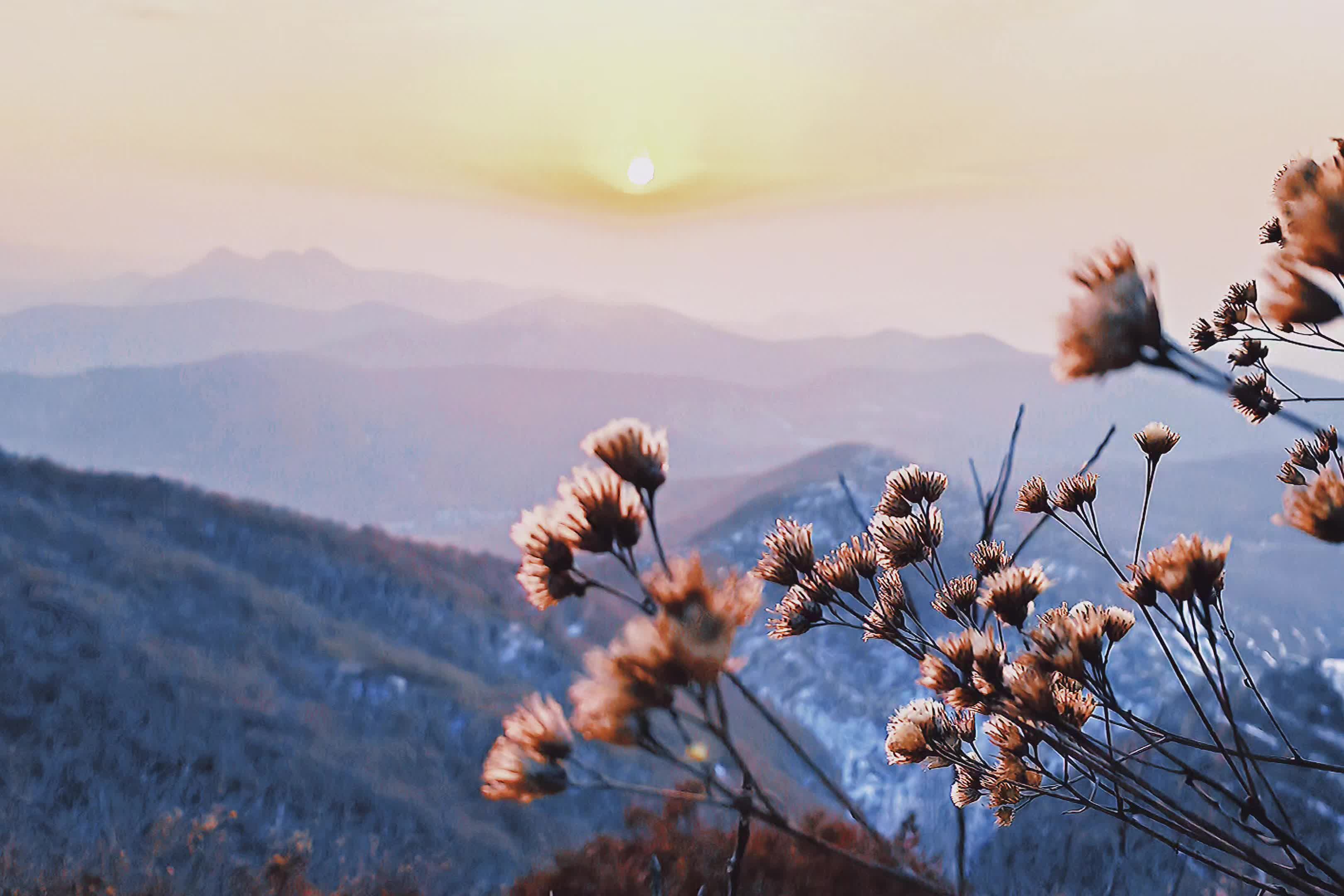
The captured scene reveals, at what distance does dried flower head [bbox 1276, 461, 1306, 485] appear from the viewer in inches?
47.9

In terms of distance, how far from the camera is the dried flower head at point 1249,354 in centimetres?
155

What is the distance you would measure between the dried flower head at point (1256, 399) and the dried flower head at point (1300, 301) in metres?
0.20

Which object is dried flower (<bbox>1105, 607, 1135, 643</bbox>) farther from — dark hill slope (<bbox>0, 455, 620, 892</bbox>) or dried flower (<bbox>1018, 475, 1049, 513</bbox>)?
dark hill slope (<bbox>0, 455, 620, 892</bbox>)

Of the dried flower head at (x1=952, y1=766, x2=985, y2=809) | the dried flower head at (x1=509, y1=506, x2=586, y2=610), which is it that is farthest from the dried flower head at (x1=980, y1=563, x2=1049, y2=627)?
the dried flower head at (x1=509, y1=506, x2=586, y2=610)

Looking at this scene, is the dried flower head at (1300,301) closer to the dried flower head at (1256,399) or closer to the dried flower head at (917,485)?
the dried flower head at (1256,399)

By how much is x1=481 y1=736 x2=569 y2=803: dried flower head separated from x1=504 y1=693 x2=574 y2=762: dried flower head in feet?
0.03

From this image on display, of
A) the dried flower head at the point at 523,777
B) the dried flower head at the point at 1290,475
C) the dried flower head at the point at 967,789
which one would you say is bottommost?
the dried flower head at the point at 967,789

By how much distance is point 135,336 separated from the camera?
120062 mm

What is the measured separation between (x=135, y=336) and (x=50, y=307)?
594 inches

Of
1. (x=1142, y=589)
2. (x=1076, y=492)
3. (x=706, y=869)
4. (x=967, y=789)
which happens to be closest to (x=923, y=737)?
(x=967, y=789)

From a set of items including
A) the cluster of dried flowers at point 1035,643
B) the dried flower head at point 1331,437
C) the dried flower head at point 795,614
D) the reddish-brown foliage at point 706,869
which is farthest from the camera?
the reddish-brown foliage at point 706,869

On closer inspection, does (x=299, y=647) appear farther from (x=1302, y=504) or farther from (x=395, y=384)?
(x=395, y=384)

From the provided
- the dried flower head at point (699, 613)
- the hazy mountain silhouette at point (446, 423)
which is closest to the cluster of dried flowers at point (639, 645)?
the dried flower head at point (699, 613)

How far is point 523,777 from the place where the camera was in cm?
94
